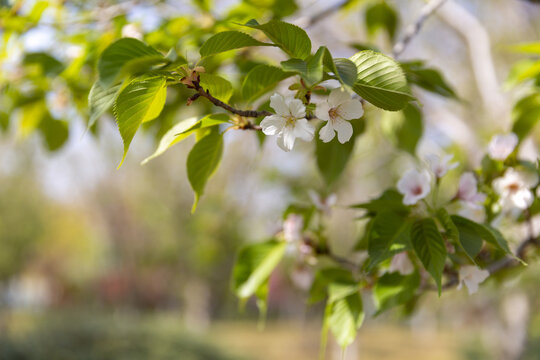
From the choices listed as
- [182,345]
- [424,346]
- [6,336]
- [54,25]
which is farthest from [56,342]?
[424,346]

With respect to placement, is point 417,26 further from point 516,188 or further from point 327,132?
point 327,132

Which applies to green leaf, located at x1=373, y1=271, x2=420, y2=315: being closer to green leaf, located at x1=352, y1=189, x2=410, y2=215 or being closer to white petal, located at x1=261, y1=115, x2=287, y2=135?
green leaf, located at x1=352, y1=189, x2=410, y2=215

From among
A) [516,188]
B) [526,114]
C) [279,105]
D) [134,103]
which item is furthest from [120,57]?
[526,114]

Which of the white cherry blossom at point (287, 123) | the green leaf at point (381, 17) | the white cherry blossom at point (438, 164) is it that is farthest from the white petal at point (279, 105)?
the green leaf at point (381, 17)

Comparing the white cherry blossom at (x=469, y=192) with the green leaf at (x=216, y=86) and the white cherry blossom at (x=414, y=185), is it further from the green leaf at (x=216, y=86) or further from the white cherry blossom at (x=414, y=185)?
the green leaf at (x=216, y=86)

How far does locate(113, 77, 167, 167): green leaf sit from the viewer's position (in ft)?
1.35

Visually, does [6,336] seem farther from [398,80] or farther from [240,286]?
[398,80]

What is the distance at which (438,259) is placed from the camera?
492mm

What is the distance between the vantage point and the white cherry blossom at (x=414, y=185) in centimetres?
56

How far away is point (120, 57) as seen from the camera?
1.33 feet

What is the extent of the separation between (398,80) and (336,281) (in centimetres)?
38

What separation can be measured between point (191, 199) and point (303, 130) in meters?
Answer: 11.8

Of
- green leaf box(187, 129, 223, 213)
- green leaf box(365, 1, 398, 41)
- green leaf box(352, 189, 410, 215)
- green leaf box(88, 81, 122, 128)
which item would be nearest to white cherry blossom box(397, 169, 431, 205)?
green leaf box(352, 189, 410, 215)

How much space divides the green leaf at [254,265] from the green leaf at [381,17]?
56 centimetres
